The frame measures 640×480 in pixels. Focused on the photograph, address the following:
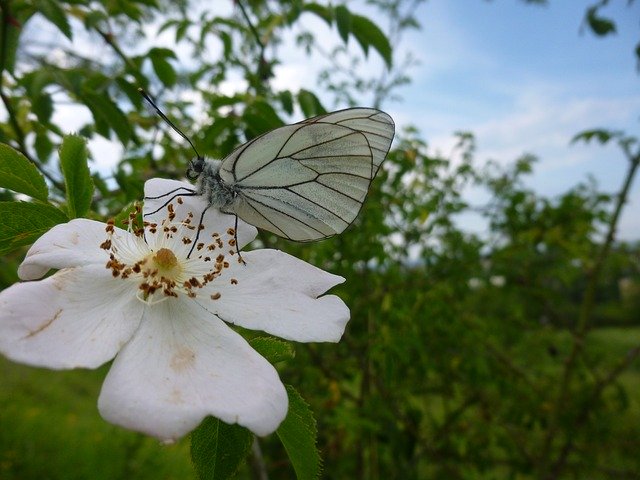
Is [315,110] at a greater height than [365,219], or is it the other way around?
[315,110]

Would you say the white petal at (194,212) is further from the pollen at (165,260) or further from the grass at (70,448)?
the grass at (70,448)

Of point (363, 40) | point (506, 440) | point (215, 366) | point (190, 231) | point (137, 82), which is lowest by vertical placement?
point (506, 440)

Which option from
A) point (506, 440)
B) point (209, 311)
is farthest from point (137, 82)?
point (506, 440)

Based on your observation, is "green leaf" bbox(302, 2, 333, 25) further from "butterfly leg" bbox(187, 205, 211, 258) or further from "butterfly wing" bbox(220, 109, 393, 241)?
"butterfly leg" bbox(187, 205, 211, 258)

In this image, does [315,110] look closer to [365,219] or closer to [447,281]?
[365,219]

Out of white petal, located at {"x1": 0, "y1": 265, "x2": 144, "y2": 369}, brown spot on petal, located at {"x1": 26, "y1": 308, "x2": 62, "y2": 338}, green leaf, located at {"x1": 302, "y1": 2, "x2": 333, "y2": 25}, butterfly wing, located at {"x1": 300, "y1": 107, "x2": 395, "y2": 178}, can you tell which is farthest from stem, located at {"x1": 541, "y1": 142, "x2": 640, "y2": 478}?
brown spot on petal, located at {"x1": 26, "y1": 308, "x2": 62, "y2": 338}
